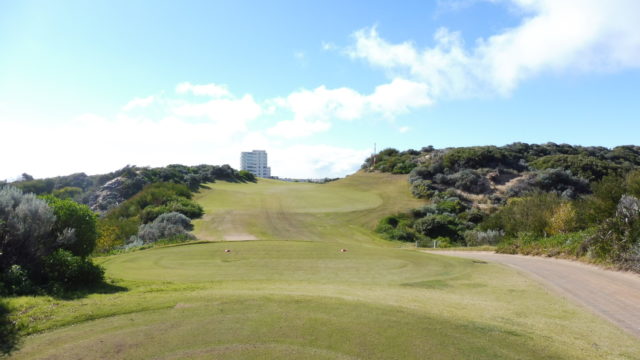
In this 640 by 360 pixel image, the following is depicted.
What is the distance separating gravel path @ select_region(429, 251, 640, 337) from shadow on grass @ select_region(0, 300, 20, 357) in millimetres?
9549

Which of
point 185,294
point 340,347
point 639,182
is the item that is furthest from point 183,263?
point 639,182

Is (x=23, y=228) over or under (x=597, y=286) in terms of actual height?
over

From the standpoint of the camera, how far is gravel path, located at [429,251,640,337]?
8429 millimetres

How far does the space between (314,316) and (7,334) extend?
4.44 m

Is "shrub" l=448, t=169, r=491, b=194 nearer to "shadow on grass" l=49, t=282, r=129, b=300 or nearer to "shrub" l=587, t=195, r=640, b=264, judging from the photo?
"shrub" l=587, t=195, r=640, b=264

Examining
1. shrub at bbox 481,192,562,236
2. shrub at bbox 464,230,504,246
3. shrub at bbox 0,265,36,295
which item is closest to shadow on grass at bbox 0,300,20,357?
shrub at bbox 0,265,36,295

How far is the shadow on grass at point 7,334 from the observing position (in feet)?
18.1

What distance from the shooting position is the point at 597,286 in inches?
439

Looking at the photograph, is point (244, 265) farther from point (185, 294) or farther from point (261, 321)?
point (261, 321)

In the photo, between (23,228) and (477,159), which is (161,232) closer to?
(23,228)

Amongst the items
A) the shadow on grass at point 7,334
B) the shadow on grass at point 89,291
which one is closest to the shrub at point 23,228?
the shadow on grass at point 89,291

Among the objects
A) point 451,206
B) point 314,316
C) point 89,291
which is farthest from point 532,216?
point 89,291

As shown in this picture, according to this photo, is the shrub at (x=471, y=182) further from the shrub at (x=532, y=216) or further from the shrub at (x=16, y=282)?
the shrub at (x=16, y=282)

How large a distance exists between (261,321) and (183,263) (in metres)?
8.15
